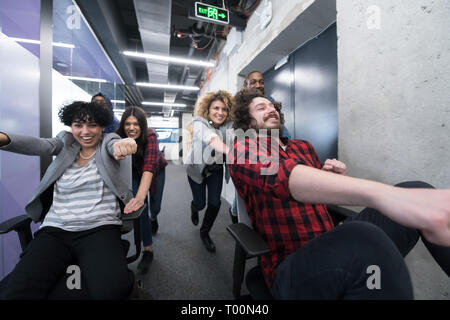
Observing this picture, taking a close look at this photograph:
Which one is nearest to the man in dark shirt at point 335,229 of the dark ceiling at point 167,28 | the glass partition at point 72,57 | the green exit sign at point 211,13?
the glass partition at point 72,57

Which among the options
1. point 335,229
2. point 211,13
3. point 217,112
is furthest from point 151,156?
point 211,13

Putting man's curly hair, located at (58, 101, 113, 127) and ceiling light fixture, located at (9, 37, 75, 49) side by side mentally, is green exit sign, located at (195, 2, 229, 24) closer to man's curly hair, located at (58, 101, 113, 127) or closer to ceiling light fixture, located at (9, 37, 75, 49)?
ceiling light fixture, located at (9, 37, 75, 49)

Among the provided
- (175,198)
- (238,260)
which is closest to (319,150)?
(238,260)

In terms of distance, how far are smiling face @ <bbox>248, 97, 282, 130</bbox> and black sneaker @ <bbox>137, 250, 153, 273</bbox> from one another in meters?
1.45

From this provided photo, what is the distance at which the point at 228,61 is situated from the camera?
3.29 meters

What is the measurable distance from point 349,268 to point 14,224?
1395mm

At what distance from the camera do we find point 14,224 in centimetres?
79

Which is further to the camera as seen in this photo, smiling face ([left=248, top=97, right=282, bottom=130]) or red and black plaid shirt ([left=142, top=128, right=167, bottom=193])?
red and black plaid shirt ([left=142, top=128, right=167, bottom=193])

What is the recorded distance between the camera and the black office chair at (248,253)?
592 millimetres

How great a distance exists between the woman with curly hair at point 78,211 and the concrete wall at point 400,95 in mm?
1451

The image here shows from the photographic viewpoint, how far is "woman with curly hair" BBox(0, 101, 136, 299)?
0.74 m

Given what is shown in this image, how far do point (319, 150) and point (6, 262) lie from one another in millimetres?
2860

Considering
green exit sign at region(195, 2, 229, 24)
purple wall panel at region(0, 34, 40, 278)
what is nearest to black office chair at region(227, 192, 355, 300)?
purple wall panel at region(0, 34, 40, 278)

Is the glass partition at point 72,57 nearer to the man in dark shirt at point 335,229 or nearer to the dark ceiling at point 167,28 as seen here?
the dark ceiling at point 167,28
